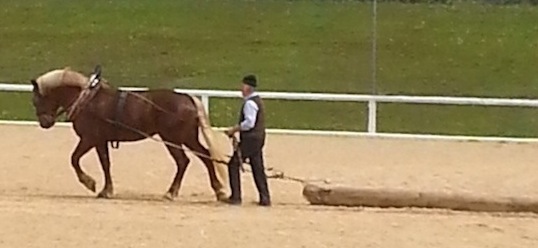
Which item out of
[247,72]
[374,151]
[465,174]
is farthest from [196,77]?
[465,174]

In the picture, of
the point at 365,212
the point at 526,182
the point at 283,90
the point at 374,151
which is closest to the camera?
the point at 365,212

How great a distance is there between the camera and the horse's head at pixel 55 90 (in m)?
13.0

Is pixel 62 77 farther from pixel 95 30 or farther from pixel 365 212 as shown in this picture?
→ pixel 95 30

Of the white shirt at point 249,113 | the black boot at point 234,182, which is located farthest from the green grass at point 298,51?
the white shirt at point 249,113

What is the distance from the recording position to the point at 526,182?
47.8 feet

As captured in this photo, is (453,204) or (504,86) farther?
(504,86)

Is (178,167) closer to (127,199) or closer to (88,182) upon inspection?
(127,199)

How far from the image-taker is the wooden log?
12.1 m

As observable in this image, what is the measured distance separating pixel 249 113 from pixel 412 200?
5.54 feet

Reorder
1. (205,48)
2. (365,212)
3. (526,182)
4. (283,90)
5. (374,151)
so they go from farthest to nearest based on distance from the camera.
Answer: (205,48) < (283,90) < (374,151) < (526,182) < (365,212)

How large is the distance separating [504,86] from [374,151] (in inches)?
319

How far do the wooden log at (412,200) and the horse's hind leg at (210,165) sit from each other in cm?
90

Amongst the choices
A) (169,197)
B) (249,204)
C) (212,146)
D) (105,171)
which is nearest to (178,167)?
(169,197)

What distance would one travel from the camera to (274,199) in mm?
13375
